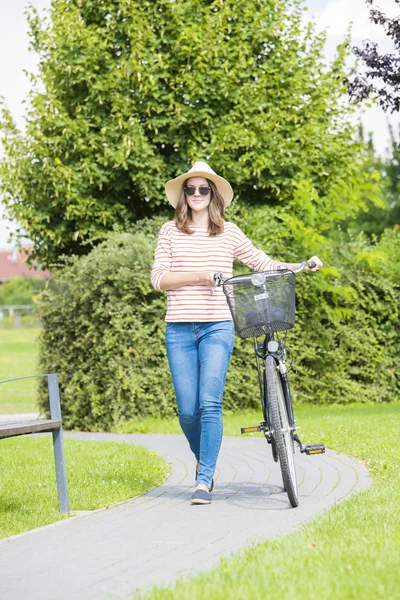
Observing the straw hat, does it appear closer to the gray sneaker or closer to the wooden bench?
the wooden bench

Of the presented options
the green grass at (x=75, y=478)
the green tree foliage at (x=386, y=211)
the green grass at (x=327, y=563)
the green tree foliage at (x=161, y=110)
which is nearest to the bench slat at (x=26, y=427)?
the green grass at (x=75, y=478)

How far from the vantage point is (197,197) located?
6.64 meters

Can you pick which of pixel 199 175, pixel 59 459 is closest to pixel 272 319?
pixel 199 175

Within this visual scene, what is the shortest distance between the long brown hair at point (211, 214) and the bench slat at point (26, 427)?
63.6 inches

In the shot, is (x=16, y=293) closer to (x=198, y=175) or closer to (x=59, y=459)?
(x=198, y=175)

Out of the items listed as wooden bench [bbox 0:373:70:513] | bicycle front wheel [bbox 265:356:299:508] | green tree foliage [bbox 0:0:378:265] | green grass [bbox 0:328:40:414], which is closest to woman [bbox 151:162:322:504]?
bicycle front wheel [bbox 265:356:299:508]

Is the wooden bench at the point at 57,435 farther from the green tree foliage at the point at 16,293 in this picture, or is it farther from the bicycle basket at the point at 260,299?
the green tree foliage at the point at 16,293

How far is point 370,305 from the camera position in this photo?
1506cm

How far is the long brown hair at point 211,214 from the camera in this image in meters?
6.63

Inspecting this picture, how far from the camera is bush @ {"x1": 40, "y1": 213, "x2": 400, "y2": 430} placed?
12.8 metres

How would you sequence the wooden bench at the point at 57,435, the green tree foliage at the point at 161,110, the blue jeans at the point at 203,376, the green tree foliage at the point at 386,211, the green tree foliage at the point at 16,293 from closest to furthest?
the wooden bench at the point at 57,435 < the blue jeans at the point at 203,376 < the green tree foliage at the point at 161,110 < the green tree foliage at the point at 386,211 < the green tree foliage at the point at 16,293

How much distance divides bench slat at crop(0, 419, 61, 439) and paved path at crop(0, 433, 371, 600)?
1.96 feet

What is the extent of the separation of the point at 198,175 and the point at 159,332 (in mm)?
6302

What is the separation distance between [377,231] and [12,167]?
2514 cm
